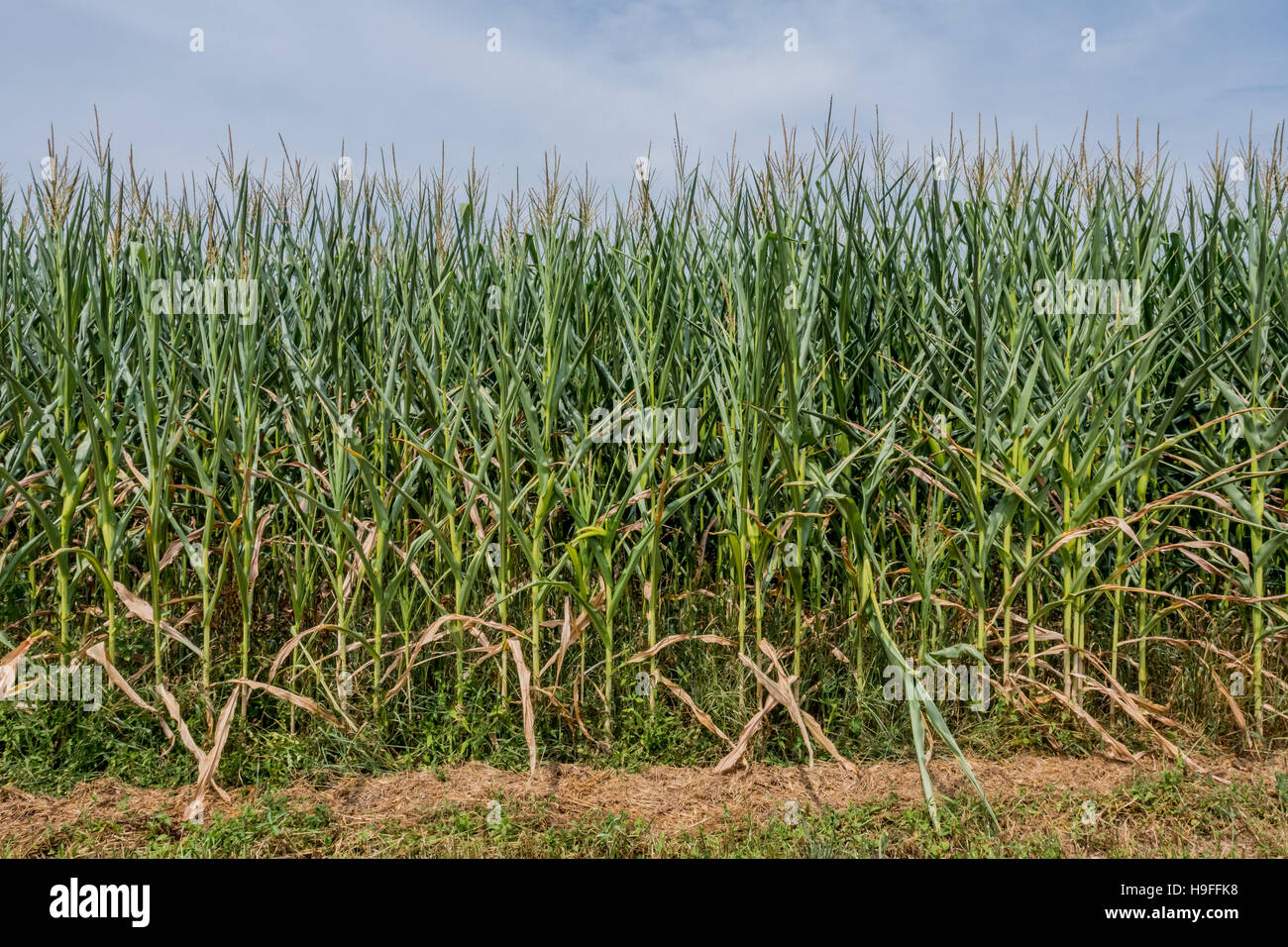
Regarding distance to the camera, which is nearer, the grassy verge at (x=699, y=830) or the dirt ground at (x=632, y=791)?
the grassy verge at (x=699, y=830)

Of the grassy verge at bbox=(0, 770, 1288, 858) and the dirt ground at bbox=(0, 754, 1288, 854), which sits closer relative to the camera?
the grassy verge at bbox=(0, 770, 1288, 858)

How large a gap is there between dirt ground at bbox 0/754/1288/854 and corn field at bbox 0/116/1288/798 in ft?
0.56

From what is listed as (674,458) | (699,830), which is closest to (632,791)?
(699,830)

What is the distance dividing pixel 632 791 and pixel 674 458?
134 cm

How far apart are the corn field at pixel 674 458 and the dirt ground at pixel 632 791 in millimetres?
171

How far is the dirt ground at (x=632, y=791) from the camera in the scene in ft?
8.84

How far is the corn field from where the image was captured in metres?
2.94

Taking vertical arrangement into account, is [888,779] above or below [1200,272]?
below

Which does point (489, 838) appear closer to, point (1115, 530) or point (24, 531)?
point (1115, 530)

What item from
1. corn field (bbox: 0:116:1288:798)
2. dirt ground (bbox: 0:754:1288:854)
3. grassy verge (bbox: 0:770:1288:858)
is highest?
corn field (bbox: 0:116:1288:798)

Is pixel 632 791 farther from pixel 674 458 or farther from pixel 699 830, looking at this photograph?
pixel 674 458

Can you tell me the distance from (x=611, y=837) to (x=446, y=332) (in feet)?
7.34
